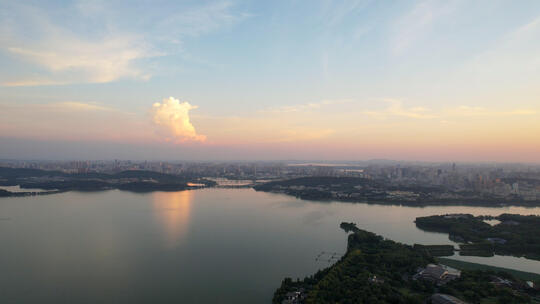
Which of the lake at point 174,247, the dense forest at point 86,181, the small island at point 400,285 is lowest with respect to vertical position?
the lake at point 174,247

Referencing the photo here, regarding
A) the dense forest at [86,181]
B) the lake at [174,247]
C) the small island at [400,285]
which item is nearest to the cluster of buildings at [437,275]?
the small island at [400,285]

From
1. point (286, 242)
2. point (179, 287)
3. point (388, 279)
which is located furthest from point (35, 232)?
point (388, 279)

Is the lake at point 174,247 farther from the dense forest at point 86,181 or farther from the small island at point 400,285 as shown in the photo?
the dense forest at point 86,181

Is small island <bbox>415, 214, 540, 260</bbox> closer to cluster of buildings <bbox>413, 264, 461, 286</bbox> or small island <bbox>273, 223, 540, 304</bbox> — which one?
small island <bbox>273, 223, 540, 304</bbox>

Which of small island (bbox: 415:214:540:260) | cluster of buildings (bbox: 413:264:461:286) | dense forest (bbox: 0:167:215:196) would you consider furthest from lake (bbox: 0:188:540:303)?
dense forest (bbox: 0:167:215:196)

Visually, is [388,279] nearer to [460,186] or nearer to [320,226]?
[320,226]

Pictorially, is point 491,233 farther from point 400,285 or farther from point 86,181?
point 86,181
